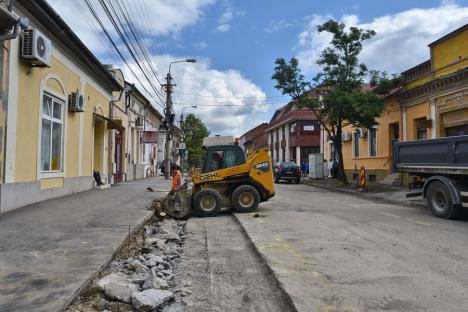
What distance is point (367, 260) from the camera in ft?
21.6

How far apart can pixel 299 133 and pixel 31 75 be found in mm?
41183

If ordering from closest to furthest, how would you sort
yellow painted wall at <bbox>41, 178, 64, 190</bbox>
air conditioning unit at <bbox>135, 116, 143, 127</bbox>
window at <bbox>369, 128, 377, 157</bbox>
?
yellow painted wall at <bbox>41, 178, 64, 190</bbox> < window at <bbox>369, 128, 377, 157</bbox> < air conditioning unit at <bbox>135, 116, 143, 127</bbox>

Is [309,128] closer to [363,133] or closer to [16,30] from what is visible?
[363,133]

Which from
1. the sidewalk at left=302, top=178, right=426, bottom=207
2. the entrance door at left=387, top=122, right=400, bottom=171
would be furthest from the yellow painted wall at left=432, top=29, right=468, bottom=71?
the sidewalk at left=302, top=178, right=426, bottom=207

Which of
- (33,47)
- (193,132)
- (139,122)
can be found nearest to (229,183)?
(33,47)

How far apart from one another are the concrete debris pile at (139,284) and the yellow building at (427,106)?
15.7m

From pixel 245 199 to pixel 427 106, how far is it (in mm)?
12609

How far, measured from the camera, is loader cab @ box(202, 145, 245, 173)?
13.4m

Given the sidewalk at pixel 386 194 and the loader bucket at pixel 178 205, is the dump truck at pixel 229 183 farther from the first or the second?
the sidewalk at pixel 386 194

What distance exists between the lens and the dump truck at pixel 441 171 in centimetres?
1123

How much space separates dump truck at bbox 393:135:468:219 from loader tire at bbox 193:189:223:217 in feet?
20.1

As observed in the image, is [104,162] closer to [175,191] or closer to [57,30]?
[175,191]

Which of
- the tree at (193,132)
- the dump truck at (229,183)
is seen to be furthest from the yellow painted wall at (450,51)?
the tree at (193,132)

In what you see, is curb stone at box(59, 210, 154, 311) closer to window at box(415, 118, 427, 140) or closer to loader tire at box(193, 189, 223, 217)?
loader tire at box(193, 189, 223, 217)
